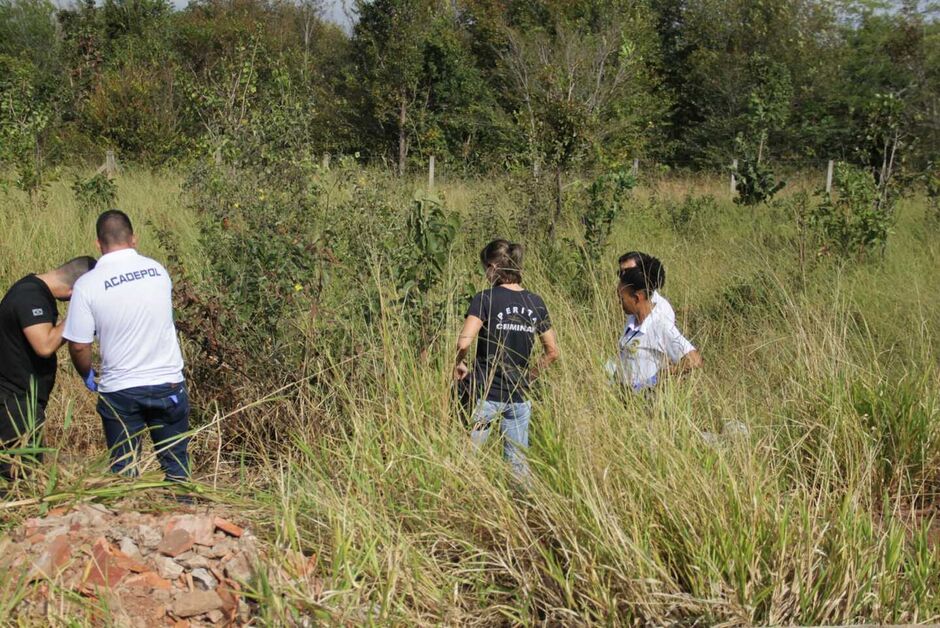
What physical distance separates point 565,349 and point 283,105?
305 cm

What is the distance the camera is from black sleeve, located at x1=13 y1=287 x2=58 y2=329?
4.21 metres

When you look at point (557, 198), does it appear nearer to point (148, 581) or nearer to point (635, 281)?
point (635, 281)

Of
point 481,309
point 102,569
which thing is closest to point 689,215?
point 481,309

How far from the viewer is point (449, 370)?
4.30 m

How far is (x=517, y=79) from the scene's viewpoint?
2219cm

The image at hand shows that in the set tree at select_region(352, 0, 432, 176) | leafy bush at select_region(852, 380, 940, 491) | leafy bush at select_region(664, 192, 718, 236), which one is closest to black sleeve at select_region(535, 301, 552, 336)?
leafy bush at select_region(852, 380, 940, 491)

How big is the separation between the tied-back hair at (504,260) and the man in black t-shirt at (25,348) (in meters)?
2.25

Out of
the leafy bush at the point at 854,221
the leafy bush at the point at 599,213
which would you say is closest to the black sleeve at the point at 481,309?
the leafy bush at the point at 599,213

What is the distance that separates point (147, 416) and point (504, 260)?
2.05 m

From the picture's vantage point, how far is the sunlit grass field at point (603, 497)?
2938 mm

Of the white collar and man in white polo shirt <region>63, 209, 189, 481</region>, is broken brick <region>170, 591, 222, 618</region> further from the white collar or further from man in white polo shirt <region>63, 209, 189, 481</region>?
the white collar

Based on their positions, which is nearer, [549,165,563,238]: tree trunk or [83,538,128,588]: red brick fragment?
[83,538,128,588]: red brick fragment

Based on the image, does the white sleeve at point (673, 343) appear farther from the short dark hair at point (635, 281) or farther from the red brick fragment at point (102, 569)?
the red brick fragment at point (102, 569)

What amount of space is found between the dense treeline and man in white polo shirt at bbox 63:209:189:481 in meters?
5.03
